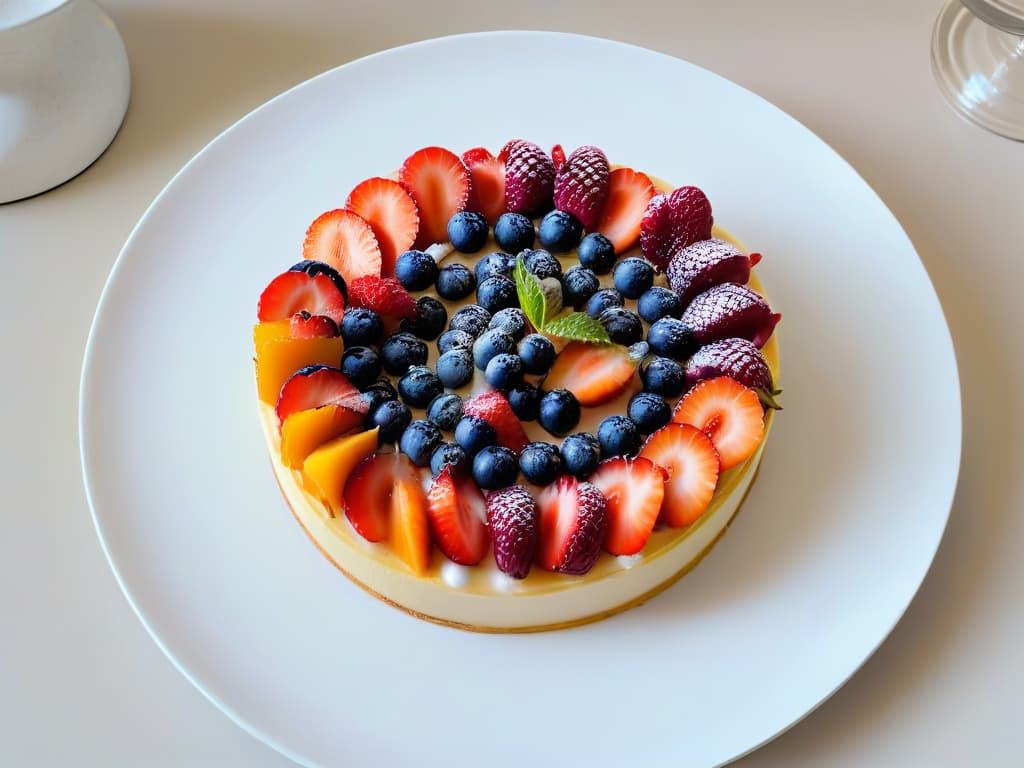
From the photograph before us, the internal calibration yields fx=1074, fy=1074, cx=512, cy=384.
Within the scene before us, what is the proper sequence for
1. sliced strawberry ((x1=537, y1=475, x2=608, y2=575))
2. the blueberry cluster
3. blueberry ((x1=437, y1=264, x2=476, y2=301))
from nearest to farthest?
sliced strawberry ((x1=537, y1=475, x2=608, y2=575))
the blueberry cluster
blueberry ((x1=437, y1=264, x2=476, y2=301))

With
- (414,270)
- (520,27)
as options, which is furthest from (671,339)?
(520,27)

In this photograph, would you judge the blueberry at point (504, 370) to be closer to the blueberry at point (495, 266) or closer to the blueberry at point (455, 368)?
the blueberry at point (455, 368)

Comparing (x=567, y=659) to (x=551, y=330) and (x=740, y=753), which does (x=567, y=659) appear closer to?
(x=740, y=753)

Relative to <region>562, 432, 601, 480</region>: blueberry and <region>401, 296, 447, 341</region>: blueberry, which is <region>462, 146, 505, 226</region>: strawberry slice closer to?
<region>401, 296, 447, 341</region>: blueberry

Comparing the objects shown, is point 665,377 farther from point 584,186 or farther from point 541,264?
point 584,186

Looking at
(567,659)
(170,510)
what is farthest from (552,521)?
(170,510)

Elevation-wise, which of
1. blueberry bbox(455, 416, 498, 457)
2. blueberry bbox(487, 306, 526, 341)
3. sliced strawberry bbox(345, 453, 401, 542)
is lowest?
sliced strawberry bbox(345, 453, 401, 542)

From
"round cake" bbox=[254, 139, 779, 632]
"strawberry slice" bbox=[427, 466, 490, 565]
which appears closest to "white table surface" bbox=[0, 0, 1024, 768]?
"round cake" bbox=[254, 139, 779, 632]

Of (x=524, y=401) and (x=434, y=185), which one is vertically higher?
(x=434, y=185)
